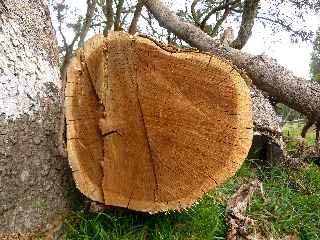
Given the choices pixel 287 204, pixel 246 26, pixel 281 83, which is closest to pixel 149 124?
pixel 287 204

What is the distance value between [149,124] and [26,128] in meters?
0.58

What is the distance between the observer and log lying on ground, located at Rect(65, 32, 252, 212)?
2.14 metres

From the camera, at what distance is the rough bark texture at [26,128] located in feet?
6.93

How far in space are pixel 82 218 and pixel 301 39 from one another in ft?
29.4

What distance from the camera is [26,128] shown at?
218cm

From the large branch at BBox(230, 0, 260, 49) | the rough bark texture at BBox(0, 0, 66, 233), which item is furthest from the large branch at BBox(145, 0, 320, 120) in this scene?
the large branch at BBox(230, 0, 260, 49)

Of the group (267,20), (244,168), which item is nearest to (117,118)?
(244,168)

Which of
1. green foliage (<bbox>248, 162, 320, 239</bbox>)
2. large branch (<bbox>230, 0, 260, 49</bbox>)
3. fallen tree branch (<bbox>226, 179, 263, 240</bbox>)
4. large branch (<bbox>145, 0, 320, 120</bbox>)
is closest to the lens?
fallen tree branch (<bbox>226, 179, 263, 240</bbox>)

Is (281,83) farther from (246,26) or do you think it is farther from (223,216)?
(246,26)

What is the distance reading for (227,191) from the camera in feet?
10.1

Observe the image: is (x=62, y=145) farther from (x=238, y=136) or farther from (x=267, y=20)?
(x=267, y=20)

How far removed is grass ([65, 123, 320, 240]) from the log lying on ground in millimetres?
→ 185

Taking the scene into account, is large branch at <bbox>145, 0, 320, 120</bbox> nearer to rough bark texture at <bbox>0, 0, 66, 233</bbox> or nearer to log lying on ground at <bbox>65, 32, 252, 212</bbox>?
log lying on ground at <bbox>65, 32, 252, 212</bbox>

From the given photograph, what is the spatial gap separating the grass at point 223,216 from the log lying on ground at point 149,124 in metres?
0.18
